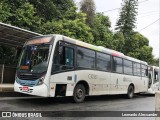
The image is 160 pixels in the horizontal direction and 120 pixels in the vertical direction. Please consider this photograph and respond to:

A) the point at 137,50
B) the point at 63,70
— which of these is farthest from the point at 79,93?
the point at 137,50

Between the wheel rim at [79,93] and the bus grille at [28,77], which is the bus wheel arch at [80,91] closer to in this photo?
the wheel rim at [79,93]

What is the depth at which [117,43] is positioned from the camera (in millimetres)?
33656

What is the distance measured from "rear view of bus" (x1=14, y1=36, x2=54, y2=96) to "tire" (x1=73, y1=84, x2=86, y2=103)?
2.01 meters

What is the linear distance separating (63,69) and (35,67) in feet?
4.01

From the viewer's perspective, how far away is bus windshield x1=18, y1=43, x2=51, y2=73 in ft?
33.2

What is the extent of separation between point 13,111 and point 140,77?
12.5 m

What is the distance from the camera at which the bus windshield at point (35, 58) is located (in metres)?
10.1

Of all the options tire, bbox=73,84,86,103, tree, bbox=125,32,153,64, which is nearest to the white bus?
tire, bbox=73,84,86,103

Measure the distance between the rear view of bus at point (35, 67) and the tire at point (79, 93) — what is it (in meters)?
2.01

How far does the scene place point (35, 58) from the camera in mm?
10445

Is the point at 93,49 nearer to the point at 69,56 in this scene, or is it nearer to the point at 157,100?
the point at 69,56

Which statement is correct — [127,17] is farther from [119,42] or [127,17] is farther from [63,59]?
[63,59]

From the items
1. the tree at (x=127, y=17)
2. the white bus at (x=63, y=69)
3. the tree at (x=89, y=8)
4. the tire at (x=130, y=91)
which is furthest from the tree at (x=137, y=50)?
the white bus at (x=63, y=69)

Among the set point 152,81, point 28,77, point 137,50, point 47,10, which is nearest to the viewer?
point 28,77
